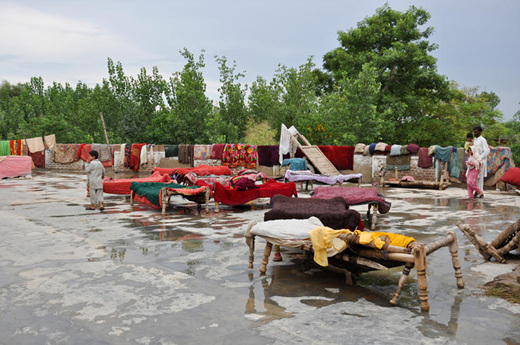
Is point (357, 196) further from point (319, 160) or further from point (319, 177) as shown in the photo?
point (319, 160)

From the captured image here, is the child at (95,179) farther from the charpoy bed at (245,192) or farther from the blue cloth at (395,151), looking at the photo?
the blue cloth at (395,151)

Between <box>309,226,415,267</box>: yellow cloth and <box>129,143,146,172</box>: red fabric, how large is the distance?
16.3 meters

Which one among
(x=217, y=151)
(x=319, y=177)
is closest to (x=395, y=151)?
(x=319, y=177)

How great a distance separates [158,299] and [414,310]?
7.54ft

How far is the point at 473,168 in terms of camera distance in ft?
37.5

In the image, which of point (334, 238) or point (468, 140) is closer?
point (334, 238)

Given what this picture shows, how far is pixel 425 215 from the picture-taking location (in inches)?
352

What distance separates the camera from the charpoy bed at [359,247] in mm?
4004

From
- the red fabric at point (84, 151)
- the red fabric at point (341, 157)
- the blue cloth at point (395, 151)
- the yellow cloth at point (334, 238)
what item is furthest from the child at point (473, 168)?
the red fabric at point (84, 151)

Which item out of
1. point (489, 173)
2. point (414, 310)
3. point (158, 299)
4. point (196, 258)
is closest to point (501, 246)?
point (414, 310)

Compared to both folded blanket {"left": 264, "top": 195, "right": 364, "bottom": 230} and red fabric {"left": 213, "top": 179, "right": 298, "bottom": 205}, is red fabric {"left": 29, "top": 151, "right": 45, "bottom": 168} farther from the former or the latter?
folded blanket {"left": 264, "top": 195, "right": 364, "bottom": 230}

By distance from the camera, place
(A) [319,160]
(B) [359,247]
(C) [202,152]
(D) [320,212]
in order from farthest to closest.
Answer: (C) [202,152], (A) [319,160], (D) [320,212], (B) [359,247]

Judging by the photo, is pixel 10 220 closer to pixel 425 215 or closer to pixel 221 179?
pixel 221 179

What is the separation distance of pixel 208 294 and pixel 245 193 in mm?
5442
